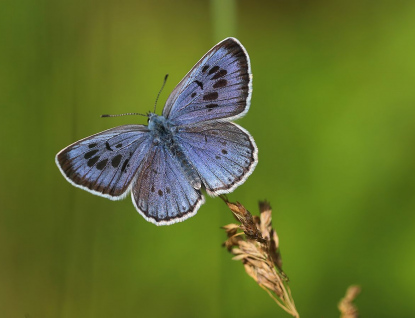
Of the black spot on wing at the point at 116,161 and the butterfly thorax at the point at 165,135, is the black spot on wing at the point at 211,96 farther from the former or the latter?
the black spot on wing at the point at 116,161

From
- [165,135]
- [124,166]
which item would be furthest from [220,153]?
[124,166]

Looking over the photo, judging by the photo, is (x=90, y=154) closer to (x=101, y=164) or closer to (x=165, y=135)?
(x=101, y=164)

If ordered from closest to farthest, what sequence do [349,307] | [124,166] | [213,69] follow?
[349,307]
[213,69]
[124,166]

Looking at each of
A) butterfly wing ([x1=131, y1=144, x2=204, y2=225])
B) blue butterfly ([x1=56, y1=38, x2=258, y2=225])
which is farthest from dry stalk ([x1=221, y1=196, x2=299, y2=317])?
butterfly wing ([x1=131, y1=144, x2=204, y2=225])

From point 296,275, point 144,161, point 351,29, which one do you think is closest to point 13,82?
point 144,161

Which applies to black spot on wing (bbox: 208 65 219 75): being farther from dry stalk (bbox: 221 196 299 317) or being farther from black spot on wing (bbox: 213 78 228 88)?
dry stalk (bbox: 221 196 299 317)

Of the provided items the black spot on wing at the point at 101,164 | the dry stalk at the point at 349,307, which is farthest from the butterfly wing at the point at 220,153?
the dry stalk at the point at 349,307
